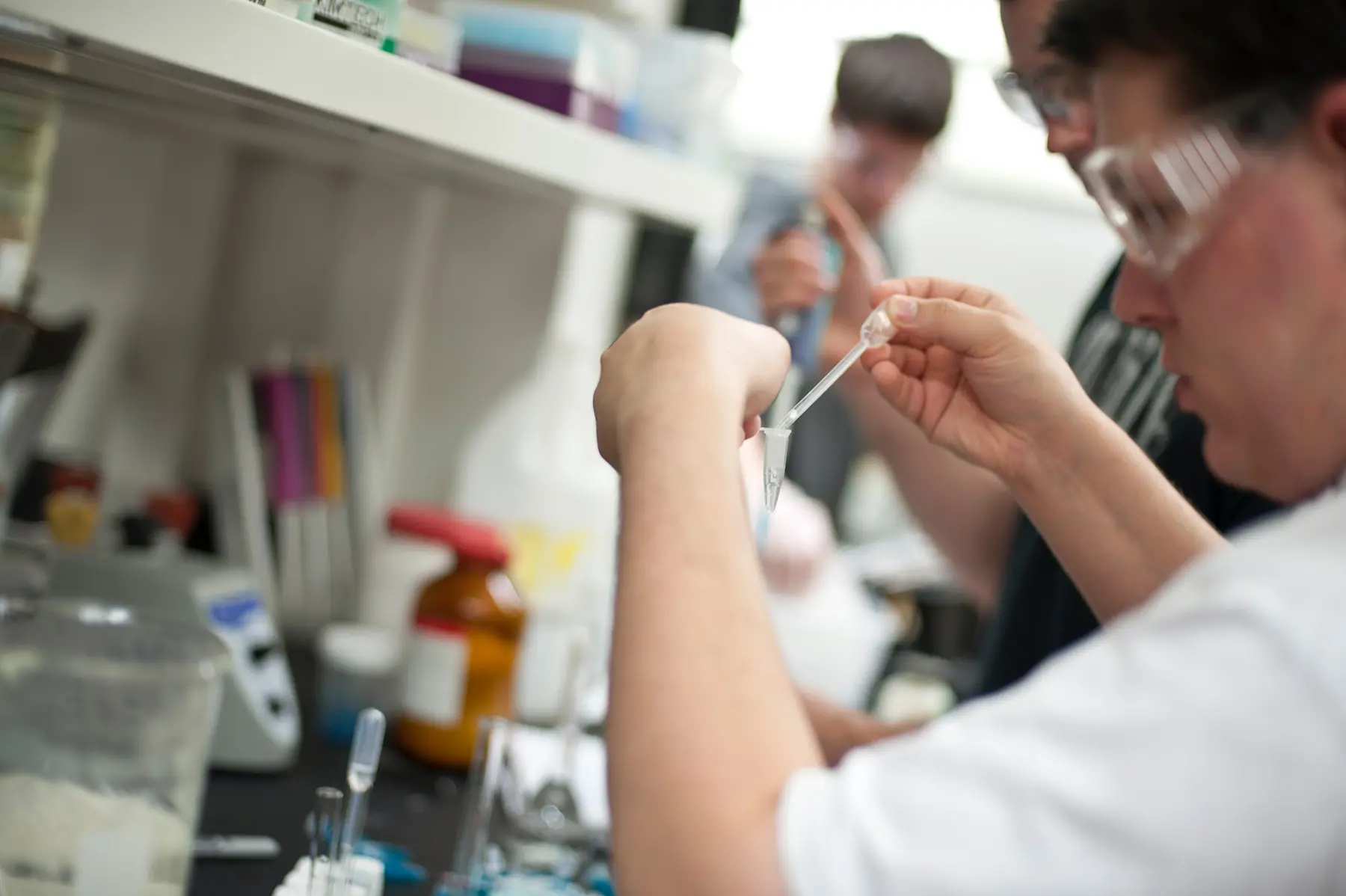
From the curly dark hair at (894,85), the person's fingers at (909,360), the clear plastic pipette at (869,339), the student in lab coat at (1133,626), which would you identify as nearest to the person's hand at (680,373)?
the student in lab coat at (1133,626)

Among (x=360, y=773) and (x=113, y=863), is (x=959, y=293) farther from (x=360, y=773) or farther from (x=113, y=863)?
(x=113, y=863)

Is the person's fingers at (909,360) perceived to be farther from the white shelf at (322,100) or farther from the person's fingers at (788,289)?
the person's fingers at (788,289)

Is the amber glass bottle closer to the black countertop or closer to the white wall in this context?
the black countertop

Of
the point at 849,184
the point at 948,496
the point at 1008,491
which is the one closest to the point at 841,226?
the point at 849,184

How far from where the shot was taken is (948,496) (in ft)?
5.61

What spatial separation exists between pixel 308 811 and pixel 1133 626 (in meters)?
0.96

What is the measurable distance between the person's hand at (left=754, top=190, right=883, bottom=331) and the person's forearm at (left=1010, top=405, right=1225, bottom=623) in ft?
2.18

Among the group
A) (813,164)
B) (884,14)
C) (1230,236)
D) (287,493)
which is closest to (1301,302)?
(1230,236)

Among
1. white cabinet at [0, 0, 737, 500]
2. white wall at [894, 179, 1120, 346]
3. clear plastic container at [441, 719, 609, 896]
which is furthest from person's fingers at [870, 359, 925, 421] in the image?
white wall at [894, 179, 1120, 346]

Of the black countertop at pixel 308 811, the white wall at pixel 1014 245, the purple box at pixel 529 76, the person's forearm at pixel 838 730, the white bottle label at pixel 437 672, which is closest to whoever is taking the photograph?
the black countertop at pixel 308 811

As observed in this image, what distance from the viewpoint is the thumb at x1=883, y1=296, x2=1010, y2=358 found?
1.02m

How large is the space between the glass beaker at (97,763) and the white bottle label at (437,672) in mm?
473

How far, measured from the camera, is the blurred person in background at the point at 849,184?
1720 millimetres

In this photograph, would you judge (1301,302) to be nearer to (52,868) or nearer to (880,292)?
(880,292)
